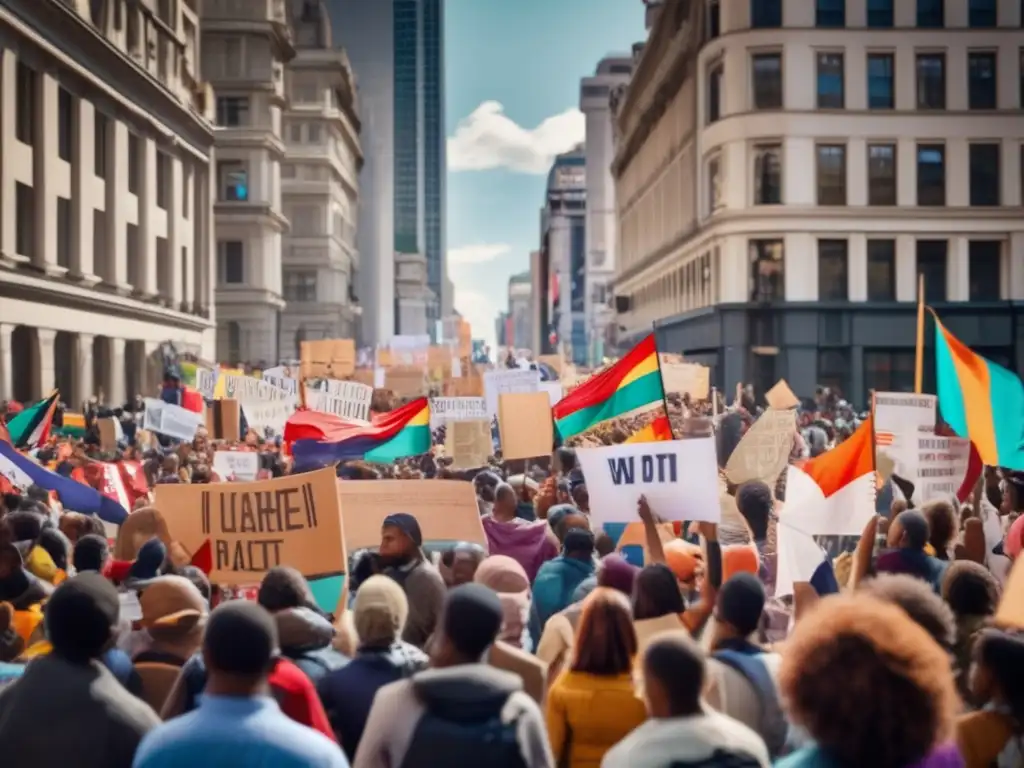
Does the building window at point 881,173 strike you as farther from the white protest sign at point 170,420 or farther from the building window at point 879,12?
the white protest sign at point 170,420

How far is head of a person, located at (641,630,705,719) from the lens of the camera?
14.0 ft

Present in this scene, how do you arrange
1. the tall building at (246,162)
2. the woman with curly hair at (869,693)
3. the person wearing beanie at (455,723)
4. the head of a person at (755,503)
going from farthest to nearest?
the tall building at (246,162) < the head of a person at (755,503) < the person wearing beanie at (455,723) < the woman with curly hair at (869,693)

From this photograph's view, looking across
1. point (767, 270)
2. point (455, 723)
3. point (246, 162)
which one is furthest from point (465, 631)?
point (246, 162)

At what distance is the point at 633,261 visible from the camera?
74438 millimetres

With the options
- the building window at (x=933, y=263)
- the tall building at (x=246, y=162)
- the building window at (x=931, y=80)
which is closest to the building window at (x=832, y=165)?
the building window at (x=931, y=80)

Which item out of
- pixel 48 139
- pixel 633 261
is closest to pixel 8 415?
pixel 48 139

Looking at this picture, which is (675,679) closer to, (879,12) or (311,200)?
(879,12)

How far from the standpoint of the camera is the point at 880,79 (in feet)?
148

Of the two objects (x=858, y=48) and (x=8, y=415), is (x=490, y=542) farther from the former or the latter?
(x=858, y=48)

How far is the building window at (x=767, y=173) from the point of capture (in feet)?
147

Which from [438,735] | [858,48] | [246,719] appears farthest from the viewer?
[858,48]

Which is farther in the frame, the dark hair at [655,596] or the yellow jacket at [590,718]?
the dark hair at [655,596]

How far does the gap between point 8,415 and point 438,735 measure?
2201 cm

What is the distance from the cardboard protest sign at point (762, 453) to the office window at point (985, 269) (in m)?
33.2
